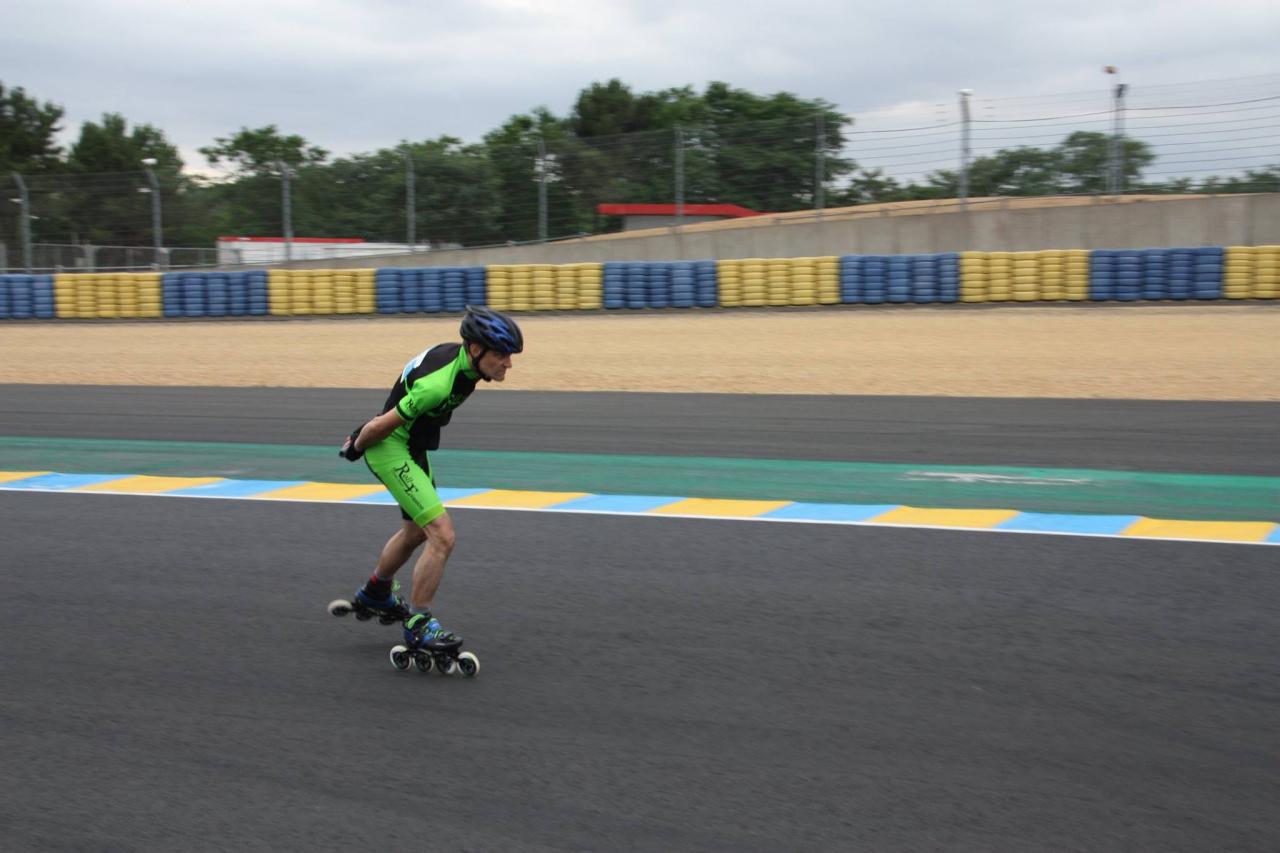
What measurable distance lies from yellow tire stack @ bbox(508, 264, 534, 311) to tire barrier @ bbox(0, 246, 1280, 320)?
0.02 metres

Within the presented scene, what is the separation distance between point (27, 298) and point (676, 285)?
15697 mm

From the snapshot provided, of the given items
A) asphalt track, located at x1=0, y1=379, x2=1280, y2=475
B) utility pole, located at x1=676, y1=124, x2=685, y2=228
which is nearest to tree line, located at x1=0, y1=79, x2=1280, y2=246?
utility pole, located at x1=676, y1=124, x2=685, y2=228

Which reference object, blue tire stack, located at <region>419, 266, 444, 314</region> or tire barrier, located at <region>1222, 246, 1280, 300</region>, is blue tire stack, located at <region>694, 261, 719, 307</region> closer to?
blue tire stack, located at <region>419, 266, 444, 314</region>

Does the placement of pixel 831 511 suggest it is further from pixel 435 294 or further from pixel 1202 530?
pixel 435 294

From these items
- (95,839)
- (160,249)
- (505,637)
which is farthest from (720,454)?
(160,249)

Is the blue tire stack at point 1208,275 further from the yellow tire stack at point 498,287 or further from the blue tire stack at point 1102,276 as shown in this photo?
the yellow tire stack at point 498,287

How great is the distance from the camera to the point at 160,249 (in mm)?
34500

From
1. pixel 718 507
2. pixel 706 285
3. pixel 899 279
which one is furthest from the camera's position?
pixel 706 285

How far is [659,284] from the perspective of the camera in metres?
28.3

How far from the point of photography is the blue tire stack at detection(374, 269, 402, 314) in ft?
97.5

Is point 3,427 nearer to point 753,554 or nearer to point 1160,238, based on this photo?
point 753,554

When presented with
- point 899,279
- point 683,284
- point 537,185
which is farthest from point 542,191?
point 899,279

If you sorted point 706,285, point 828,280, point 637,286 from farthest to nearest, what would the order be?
point 637,286
point 706,285
point 828,280

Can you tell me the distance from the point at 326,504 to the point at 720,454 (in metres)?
3.53
